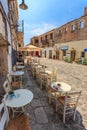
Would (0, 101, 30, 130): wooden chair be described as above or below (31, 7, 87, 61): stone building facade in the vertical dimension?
below

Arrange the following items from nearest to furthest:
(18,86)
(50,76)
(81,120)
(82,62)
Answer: (81,120) < (18,86) < (50,76) < (82,62)

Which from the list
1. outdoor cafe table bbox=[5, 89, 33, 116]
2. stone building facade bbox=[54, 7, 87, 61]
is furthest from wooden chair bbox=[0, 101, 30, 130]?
stone building facade bbox=[54, 7, 87, 61]

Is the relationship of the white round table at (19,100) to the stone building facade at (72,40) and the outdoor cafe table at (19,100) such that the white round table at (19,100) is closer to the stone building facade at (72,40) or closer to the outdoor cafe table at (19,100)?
the outdoor cafe table at (19,100)

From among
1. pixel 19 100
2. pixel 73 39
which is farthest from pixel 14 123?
pixel 73 39

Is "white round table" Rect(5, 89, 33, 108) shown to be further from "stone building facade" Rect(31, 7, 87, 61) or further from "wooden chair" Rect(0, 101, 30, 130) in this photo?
"stone building facade" Rect(31, 7, 87, 61)

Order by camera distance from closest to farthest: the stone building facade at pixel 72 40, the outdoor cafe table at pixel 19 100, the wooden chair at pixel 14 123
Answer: the wooden chair at pixel 14 123 < the outdoor cafe table at pixel 19 100 < the stone building facade at pixel 72 40

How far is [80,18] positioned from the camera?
16.8 metres

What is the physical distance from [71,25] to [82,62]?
7.92 meters

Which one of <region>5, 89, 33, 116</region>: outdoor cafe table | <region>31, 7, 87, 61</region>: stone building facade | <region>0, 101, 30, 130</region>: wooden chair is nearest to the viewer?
<region>0, 101, 30, 130</region>: wooden chair

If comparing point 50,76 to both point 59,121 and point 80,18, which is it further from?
point 80,18

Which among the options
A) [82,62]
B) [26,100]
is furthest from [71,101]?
[82,62]

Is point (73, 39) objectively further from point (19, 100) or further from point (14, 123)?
point (14, 123)

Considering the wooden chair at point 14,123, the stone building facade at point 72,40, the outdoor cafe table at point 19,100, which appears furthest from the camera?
the stone building facade at point 72,40

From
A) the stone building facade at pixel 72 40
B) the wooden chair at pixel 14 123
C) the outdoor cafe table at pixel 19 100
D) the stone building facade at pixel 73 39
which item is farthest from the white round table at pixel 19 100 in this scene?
the stone building facade at pixel 73 39
